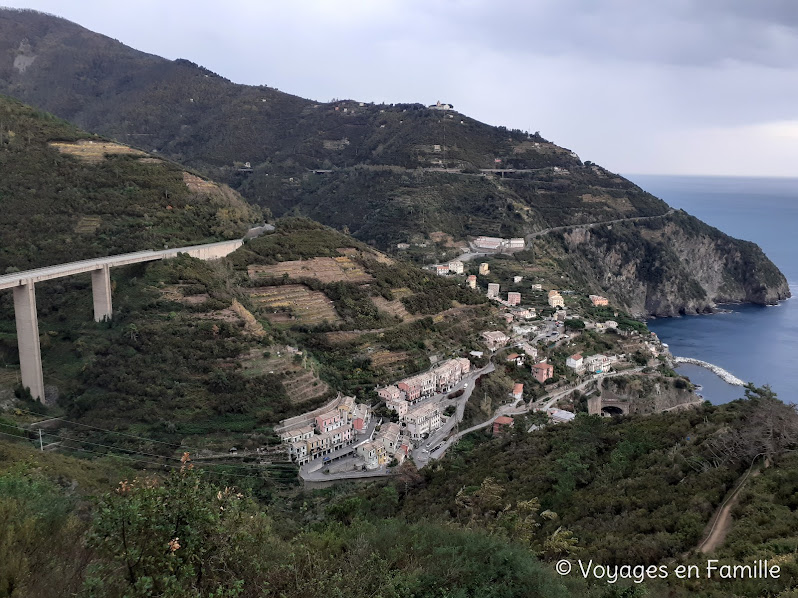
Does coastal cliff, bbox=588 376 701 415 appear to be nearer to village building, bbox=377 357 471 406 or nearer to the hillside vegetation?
village building, bbox=377 357 471 406

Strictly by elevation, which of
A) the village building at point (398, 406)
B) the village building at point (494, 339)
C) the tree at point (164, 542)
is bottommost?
the village building at point (398, 406)

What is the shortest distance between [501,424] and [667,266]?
48559 mm

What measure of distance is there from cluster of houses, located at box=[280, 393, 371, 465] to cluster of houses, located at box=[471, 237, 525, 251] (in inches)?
1444

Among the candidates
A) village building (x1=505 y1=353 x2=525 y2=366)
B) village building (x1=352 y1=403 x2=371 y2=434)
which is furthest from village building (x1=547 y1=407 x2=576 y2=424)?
village building (x1=352 y1=403 x2=371 y2=434)

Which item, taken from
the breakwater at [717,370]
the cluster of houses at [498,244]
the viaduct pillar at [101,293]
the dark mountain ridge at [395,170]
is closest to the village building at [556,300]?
the breakwater at [717,370]

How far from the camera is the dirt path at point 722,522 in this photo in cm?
844

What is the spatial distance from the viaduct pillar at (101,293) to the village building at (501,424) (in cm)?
1767

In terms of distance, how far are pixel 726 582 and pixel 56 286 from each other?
26929mm

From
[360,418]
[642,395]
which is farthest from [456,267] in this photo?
[360,418]

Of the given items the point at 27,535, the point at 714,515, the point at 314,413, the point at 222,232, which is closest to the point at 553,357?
the point at 314,413

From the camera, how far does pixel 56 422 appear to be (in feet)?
61.7

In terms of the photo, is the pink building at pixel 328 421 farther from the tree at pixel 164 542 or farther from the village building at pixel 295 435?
the tree at pixel 164 542

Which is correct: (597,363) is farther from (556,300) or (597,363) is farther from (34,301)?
(34,301)

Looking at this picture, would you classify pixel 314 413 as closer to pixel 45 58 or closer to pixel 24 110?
pixel 24 110
